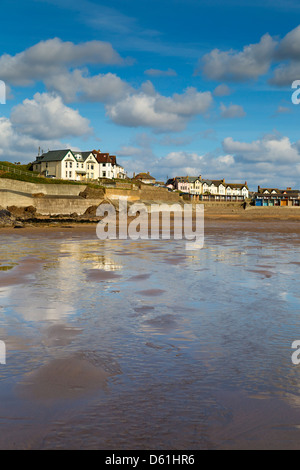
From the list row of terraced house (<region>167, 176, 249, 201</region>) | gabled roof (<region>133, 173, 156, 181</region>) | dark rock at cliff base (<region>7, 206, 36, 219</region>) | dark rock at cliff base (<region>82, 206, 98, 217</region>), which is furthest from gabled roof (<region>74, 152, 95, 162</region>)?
row of terraced house (<region>167, 176, 249, 201</region>)

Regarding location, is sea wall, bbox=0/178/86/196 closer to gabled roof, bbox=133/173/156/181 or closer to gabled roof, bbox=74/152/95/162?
gabled roof, bbox=74/152/95/162

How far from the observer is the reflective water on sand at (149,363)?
11.3ft

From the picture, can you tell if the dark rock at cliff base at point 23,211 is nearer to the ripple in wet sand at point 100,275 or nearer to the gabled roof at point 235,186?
the ripple in wet sand at point 100,275

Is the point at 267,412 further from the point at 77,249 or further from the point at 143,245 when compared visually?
the point at 143,245

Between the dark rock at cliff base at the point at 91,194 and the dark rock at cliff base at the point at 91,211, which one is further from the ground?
the dark rock at cliff base at the point at 91,194

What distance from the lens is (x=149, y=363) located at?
5.00 meters

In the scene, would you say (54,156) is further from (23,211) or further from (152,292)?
(152,292)

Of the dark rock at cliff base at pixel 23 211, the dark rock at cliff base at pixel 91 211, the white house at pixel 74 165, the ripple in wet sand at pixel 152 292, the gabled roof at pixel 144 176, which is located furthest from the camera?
the gabled roof at pixel 144 176

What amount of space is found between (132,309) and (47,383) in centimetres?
361

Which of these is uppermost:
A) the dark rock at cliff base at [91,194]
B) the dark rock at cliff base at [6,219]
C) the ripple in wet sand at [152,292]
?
the dark rock at cliff base at [91,194]

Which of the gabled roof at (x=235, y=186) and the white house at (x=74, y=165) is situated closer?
the white house at (x=74, y=165)

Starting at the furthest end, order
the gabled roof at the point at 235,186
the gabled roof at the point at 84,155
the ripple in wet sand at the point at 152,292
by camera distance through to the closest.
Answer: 1. the gabled roof at the point at 235,186
2. the gabled roof at the point at 84,155
3. the ripple in wet sand at the point at 152,292

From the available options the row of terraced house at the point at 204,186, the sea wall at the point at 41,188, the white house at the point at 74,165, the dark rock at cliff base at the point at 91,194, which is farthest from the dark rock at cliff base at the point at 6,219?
the row of terraced house at the point at 204,186
